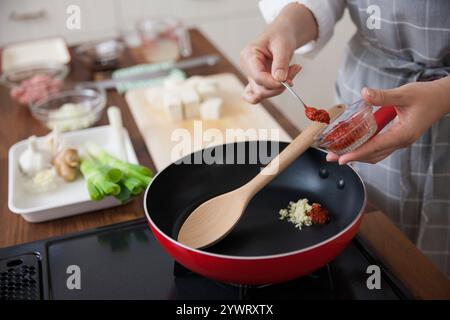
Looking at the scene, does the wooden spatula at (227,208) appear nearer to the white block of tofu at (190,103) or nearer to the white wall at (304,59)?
the white block of tofu at (190,103)

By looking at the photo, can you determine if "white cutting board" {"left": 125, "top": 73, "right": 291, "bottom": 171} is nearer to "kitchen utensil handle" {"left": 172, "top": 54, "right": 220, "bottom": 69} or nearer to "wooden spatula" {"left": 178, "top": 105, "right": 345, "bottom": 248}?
"kitchen utensil handle" {"left": 172, "top": 54, "right": 220, "bottom": 69}

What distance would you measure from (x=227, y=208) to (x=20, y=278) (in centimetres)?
30

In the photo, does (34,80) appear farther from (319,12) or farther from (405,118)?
(405,118)

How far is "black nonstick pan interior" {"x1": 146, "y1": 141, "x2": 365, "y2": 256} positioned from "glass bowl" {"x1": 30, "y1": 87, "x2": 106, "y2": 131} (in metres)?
0.44

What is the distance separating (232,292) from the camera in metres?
0.63

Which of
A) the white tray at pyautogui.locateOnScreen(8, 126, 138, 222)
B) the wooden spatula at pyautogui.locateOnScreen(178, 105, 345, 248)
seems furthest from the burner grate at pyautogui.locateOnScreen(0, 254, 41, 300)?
the wooden spatula at pyautogui.locateOnScreen(178, 105, 345, 248)

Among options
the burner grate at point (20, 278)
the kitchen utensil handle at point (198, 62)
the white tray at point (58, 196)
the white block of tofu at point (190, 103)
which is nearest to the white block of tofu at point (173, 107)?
the white block of tofu at point (190, 103)

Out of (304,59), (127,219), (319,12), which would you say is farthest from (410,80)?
(304,59)

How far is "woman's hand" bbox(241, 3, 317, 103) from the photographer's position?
0.76 metres

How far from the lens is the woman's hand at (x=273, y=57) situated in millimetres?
763

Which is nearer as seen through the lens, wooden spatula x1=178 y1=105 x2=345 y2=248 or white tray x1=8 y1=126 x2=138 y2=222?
wooden spatula x1=178 y1=105 x2=345 y2=248

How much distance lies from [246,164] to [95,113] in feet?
1.60

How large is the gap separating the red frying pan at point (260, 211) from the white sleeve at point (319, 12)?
0.32m

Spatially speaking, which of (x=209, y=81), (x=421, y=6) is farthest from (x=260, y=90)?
(x=209, y=81)
